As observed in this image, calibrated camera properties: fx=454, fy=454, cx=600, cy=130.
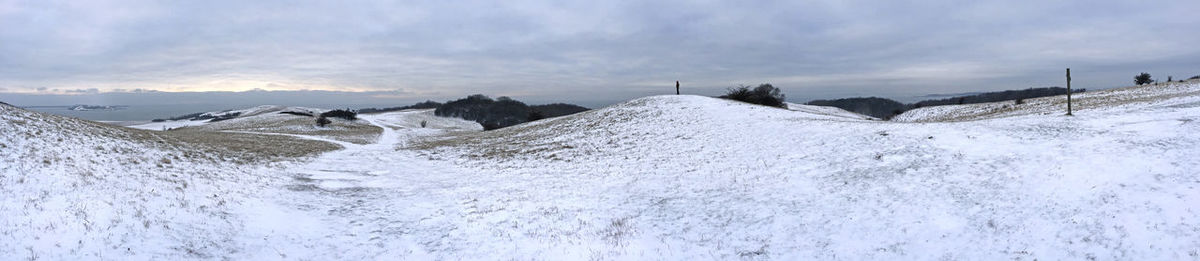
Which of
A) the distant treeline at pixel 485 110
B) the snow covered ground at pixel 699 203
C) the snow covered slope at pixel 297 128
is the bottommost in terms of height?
the snow covered ground at pixel 699 203

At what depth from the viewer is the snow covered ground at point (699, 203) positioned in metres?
8.12

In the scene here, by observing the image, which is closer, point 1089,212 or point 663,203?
point 1089,212

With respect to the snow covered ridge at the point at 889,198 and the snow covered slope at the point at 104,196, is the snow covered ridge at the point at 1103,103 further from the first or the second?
the snow covered slope at the point at 104,196

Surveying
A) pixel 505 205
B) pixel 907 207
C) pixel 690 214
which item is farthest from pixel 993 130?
pixel 505 205

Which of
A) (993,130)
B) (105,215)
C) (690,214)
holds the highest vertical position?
(993,130)

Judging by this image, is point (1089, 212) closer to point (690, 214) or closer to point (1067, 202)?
point (1067, 202)

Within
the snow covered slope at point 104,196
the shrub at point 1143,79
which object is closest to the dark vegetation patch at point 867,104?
the shrub at point 1143,79

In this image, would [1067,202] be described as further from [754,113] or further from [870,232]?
[754,113]

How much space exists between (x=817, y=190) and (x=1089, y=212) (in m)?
4.87

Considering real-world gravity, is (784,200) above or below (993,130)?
below

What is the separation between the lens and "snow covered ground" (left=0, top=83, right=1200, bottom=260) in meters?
8.12

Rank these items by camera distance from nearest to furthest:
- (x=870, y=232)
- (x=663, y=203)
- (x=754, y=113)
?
(x=870, y=232) → (x=663, y=203) → (x=754, y=113)

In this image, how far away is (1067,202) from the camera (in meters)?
9.01

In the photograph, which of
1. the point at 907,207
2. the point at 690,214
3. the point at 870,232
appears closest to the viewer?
the point at 870,232
